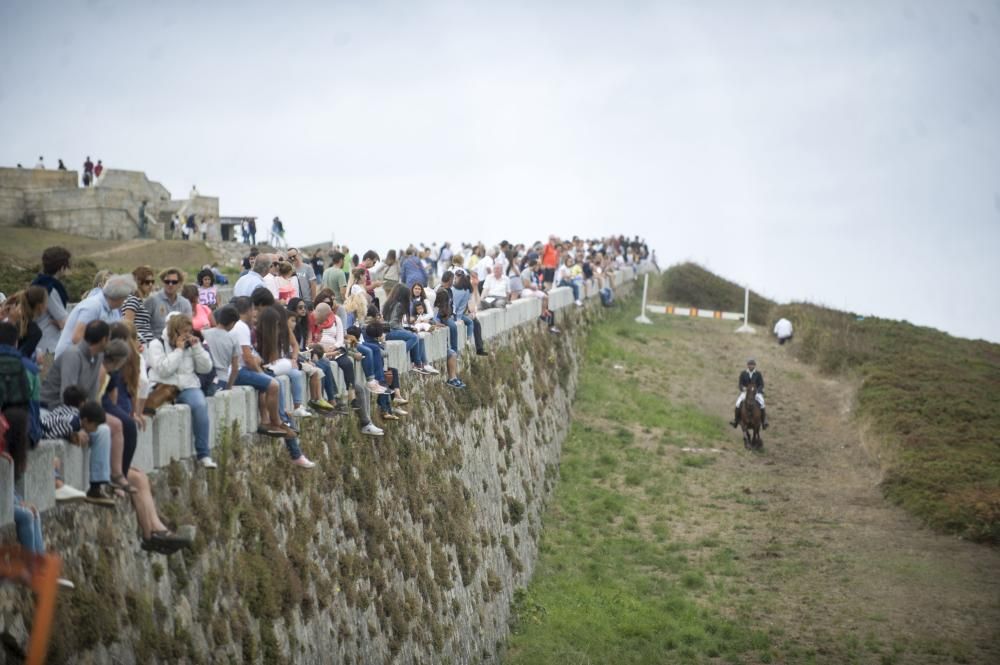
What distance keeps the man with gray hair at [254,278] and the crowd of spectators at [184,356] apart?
0.03 metres

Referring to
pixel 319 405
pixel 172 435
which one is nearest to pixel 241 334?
pixel 319 405

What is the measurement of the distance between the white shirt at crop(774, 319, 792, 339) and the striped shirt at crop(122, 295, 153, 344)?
41.1 meters

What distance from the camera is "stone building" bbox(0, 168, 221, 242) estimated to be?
49.7 meters

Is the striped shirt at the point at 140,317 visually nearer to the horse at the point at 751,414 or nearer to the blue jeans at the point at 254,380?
the blue jeans at the point at 254,380

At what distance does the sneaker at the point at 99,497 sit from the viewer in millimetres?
10211

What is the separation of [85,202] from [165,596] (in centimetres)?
4161

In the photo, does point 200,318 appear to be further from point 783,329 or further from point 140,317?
point 783,329

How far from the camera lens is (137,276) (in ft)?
45.4

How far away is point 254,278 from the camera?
17.5 m

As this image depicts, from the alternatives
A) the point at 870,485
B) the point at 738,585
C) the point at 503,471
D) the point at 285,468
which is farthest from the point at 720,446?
the point at 285,468

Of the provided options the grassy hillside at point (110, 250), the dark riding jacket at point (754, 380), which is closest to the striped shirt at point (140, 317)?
the grassy hillside at point (110, 250)

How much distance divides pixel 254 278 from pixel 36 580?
881 cm

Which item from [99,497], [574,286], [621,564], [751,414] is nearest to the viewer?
[99,497]

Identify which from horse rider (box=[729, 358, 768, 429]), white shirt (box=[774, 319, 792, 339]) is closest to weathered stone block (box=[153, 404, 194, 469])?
horse rider (box=[729, 358, 768, 429])
